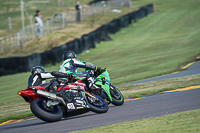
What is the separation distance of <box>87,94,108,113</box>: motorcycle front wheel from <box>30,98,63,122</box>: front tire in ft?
3.01

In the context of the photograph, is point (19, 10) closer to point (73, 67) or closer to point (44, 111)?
point (73, 67)

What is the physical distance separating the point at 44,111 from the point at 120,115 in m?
1.73

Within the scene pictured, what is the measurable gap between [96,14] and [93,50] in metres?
14.5

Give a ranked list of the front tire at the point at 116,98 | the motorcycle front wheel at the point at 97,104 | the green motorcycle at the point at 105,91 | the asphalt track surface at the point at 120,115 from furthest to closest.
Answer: the front tire at the point at 116,98 < the green motorcycle at the point at 105,91 < the motorcycle front wheel at the point at 97,104 < the asphalt track surface at the point at 120,115

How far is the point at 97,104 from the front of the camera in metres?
8.67

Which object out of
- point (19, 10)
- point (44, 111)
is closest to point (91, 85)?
point (44, 111)

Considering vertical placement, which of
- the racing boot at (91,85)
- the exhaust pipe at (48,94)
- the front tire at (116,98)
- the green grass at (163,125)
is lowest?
the front tire at (116,98)

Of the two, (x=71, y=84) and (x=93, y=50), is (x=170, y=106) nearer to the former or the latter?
(x=71, y=84)

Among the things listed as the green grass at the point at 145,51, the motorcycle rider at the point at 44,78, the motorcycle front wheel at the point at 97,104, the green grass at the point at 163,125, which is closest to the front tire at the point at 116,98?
the motorcycle front wheel at the point at 97,104

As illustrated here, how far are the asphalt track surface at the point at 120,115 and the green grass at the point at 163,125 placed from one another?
0.42m

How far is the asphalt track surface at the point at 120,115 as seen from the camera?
751 centimetres

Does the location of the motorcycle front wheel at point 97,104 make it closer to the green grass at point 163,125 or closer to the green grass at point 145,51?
the green grass at point 163,125

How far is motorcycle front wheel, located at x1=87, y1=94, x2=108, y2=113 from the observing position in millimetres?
8516

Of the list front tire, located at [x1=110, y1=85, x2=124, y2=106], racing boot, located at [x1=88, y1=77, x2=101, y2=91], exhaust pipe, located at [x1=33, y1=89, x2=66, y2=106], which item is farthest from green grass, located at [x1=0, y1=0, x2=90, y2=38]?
exhaust pipe, located at [x1=33, y1=89, x2=66, y2=106]
